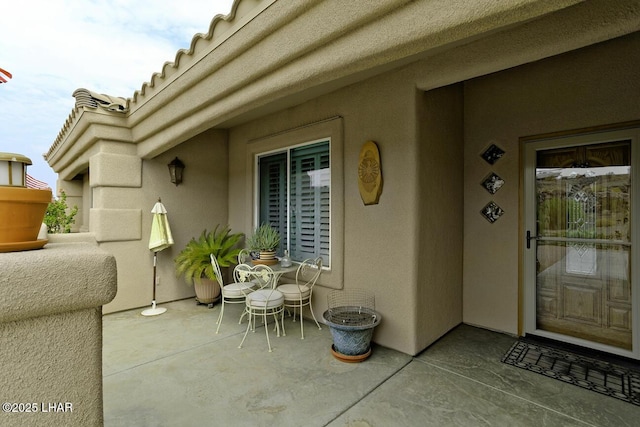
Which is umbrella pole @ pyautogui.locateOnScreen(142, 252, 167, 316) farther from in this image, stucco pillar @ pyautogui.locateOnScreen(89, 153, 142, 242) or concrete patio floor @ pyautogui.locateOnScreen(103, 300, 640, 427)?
concrete patio floor @ pyautogui.locateOnScreen(103, 300, 640, 427)

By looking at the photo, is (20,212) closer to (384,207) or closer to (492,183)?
(384,207)

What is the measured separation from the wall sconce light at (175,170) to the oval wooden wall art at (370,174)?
2969 millimetres

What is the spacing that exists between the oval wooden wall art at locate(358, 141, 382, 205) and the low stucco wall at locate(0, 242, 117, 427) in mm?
2534

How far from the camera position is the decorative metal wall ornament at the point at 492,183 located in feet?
11.6

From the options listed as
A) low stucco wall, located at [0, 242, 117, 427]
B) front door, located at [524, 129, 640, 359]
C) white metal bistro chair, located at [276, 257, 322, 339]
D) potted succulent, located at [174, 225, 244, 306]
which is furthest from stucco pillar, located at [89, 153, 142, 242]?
front door, located at [524, 129, 640, 359]

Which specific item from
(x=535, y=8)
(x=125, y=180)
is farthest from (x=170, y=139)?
(x=535, y=8)

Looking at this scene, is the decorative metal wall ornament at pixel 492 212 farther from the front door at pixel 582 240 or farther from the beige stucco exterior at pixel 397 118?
the front door at pixel 582 240

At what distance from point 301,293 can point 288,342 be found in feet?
1.73

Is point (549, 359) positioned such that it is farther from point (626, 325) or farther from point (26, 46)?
point (26, 46)

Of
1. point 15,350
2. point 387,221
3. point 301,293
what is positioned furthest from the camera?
point 301,293

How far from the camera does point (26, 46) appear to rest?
4.79 metres

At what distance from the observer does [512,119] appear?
11.3ft

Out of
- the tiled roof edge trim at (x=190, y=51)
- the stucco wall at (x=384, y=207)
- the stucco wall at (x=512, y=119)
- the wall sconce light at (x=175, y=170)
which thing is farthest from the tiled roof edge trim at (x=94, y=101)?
the stucco wall at (x=512, y=119)

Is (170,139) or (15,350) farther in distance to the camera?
(170,139)
